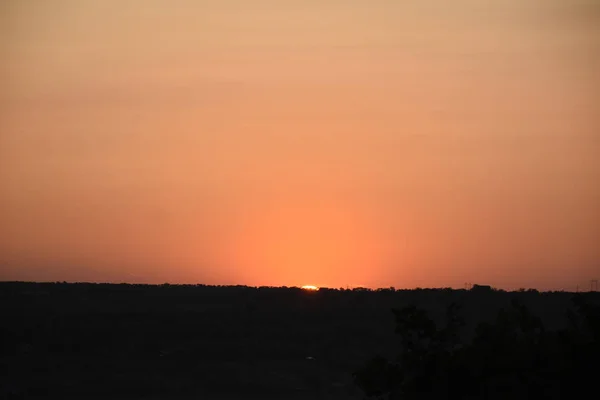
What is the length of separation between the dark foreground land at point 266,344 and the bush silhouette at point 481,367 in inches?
1.0

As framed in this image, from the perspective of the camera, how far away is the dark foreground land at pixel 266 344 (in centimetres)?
1877

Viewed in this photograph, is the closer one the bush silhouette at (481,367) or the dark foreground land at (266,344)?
the bush silhouette at (481,367)

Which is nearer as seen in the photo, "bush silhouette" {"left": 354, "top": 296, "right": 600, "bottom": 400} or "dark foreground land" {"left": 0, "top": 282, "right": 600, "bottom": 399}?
"bush silhouette" {"left": 354, "top": 296, "right": 600, "bottom": 400}

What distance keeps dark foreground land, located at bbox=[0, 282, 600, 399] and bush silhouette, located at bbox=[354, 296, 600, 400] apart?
25mm

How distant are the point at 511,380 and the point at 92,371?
4225 cm

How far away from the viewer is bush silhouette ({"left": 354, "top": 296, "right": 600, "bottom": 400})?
60.4ft

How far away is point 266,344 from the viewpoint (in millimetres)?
69188

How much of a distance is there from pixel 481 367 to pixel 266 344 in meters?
51.3

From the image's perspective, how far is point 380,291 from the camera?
→ 109562 mm

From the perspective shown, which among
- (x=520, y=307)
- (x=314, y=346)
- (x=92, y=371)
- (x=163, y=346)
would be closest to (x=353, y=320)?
(x=314, y=346)

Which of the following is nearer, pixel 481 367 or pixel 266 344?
pixel 481 367

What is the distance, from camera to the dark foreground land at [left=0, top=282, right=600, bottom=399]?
18.8m

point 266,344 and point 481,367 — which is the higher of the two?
point 266,344

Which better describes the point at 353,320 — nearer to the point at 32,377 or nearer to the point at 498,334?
the point at 32,377
